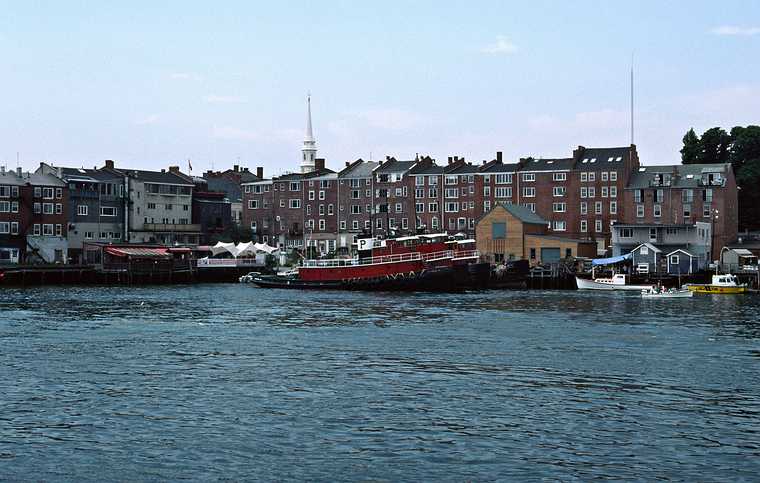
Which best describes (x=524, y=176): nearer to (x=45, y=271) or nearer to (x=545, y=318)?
(x=45, y=271)

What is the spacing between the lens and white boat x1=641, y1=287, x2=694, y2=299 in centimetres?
8481

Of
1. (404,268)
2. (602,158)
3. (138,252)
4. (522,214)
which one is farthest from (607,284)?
(138,252)

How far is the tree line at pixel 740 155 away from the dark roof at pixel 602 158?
21189mm

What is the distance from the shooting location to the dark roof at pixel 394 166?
5704 inches

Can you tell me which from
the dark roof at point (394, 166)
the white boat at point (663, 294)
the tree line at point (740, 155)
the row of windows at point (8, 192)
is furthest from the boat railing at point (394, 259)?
the tree line at point (740, 155)

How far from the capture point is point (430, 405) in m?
31.7

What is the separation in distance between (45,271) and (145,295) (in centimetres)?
2764

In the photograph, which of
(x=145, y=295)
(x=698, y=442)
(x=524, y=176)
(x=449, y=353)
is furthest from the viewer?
(x=524, y=176)

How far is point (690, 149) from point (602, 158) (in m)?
29.4

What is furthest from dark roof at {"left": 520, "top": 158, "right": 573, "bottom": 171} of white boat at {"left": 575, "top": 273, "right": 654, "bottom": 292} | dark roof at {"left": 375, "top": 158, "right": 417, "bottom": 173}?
white boat at {"left": 575, "top": 273, "right": 654, "bottom": 292}

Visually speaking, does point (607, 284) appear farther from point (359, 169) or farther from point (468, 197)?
point (359, 169)

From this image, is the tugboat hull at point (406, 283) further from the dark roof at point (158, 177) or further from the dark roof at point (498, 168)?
the dark roof at point (158, 177)

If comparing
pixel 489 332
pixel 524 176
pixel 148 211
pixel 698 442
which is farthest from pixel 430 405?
pixel 148 211

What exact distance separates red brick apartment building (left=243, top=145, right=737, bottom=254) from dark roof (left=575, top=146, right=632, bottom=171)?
0.45 ft
